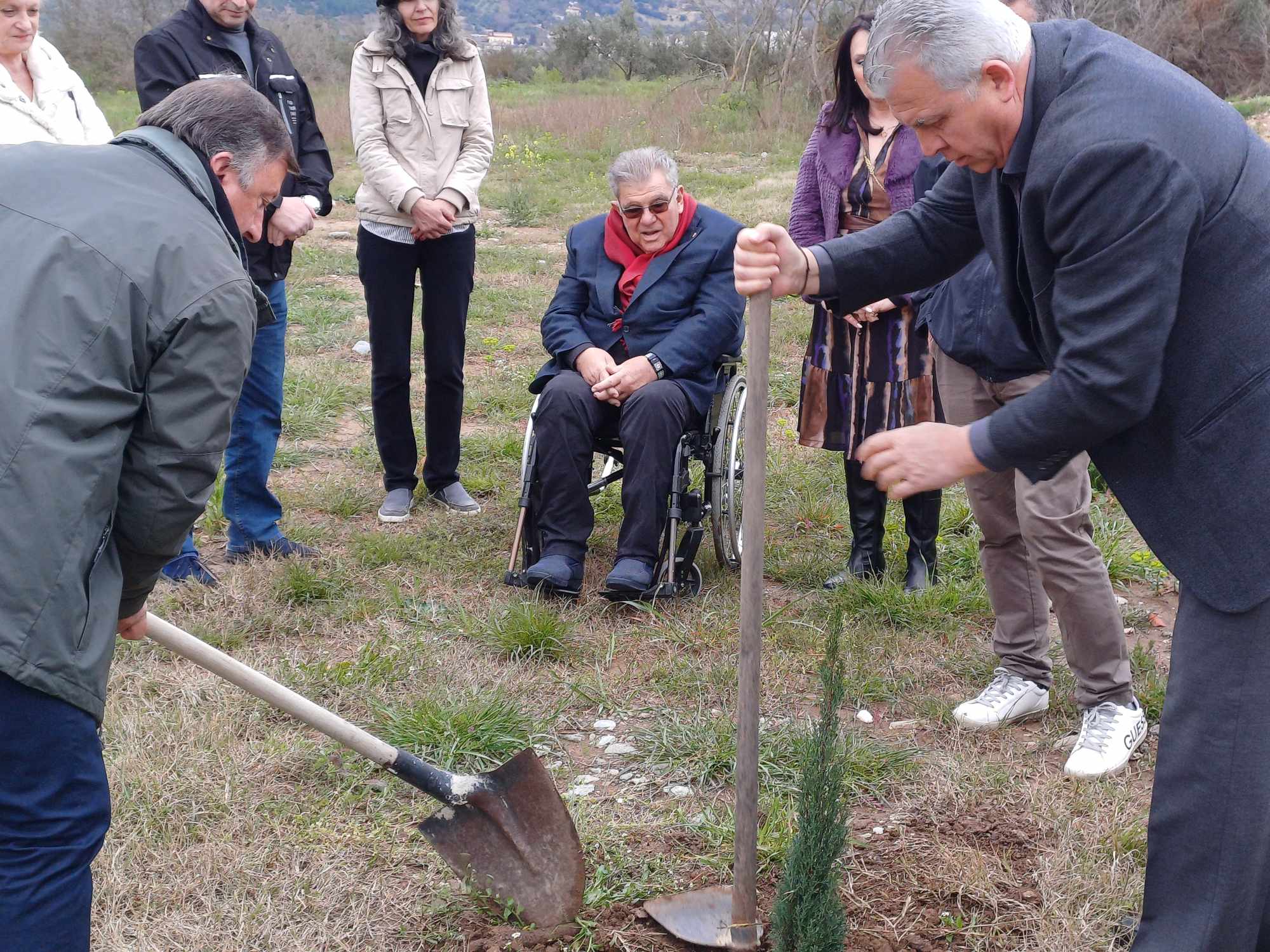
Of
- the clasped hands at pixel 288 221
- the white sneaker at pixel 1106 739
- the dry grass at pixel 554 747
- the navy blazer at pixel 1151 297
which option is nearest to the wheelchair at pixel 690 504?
the dry grass at pixel 554 747

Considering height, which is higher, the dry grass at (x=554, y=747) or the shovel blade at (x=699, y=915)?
the shovel blade at (x=699, y=915)

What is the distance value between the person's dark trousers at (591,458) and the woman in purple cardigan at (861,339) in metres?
0.55

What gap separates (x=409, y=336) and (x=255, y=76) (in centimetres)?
112

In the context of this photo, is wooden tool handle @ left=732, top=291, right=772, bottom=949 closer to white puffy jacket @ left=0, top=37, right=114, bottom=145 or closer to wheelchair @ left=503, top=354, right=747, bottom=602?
wheelchair @ left=503, top=354, right=747, bottom=602

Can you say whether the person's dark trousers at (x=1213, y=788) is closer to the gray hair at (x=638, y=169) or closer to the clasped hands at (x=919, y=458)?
the clasped hands at (x=919, y=458)

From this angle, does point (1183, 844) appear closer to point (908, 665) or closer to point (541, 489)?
point (908, 665)

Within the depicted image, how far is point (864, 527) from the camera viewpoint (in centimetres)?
423

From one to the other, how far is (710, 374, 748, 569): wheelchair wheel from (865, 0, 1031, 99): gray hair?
232cm

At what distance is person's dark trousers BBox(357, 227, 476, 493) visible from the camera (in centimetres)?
451

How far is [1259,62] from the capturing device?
20.2 metres

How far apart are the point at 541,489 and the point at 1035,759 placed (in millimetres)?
1891

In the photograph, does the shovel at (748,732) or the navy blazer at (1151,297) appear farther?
the shovel at (748,732)

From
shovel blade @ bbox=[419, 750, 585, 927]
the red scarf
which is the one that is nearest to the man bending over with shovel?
shovel blade @ bbox=[419, 750, 585, 927]

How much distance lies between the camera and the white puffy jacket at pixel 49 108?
10.4ft
